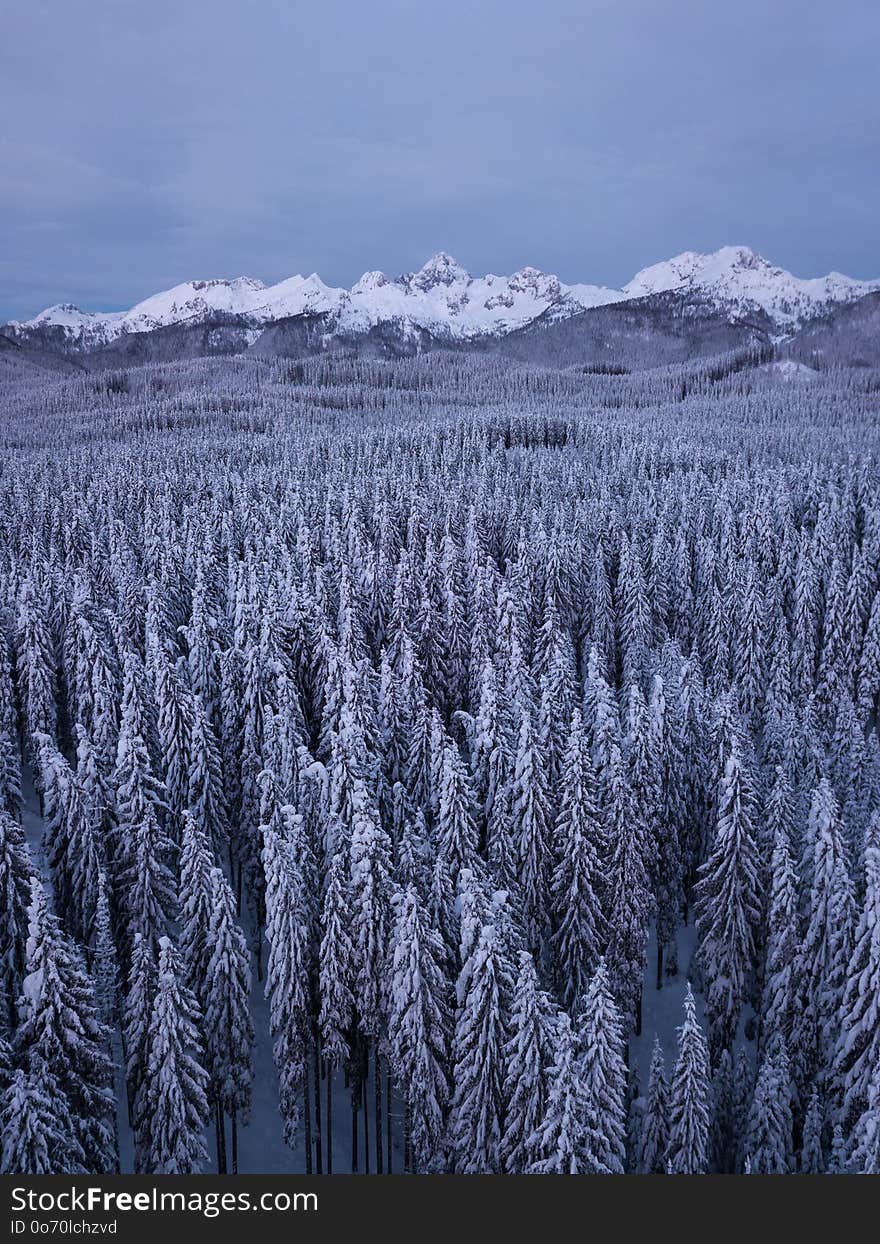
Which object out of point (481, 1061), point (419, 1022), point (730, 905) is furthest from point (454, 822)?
point (730, 905)

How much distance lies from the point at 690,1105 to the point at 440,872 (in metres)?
10.7

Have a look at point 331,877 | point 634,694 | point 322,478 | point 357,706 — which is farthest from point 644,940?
point 322,478

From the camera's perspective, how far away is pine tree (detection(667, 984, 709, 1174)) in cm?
2261

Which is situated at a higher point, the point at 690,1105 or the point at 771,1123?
the point at 690,1105

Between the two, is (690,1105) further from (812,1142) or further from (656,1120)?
(812,1142)

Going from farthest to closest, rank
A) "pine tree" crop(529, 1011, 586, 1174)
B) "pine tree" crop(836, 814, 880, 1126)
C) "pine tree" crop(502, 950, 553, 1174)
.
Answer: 1. "pine tree" crop(836, 814, 880, 1126)
2. "pine tree" crop(502, 950, 553, 1174)
3. "pine tree" crop(529, 1011, 586, 1174)

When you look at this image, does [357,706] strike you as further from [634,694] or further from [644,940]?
[644,940]

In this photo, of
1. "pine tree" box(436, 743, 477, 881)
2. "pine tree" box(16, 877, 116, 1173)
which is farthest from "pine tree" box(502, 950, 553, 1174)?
"pine tree" box(16, 877, 116, 1173)

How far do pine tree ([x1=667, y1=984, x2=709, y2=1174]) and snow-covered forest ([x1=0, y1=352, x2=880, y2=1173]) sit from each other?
0.10 meters

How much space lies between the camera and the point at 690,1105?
2275 centimetres

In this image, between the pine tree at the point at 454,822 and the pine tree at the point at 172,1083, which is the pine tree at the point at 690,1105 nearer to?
the pine tree at the point at 454,822

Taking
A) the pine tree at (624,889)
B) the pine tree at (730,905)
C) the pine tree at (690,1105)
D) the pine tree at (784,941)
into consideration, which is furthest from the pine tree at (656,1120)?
the pine tree at (730,905)

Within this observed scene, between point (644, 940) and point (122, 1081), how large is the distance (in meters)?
23.7

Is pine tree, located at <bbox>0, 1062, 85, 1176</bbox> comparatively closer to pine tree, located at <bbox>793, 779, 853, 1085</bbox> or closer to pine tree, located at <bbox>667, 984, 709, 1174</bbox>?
pine tree, located at <bbox>667, 984, 709, 1174</bbox>
